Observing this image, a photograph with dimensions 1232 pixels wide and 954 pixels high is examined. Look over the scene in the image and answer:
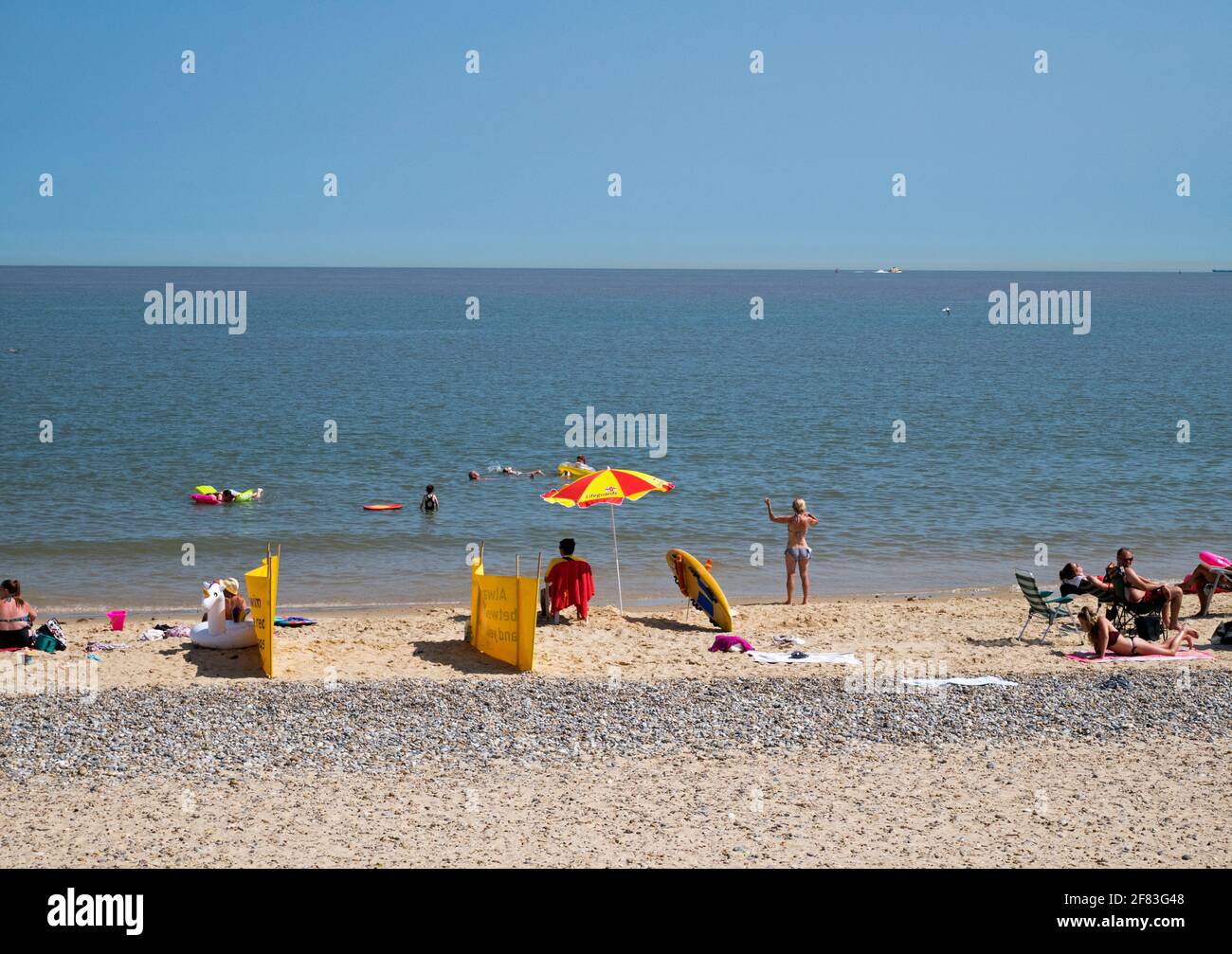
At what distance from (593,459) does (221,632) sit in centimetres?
2241

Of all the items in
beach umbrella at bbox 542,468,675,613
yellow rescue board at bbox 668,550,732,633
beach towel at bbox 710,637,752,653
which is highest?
beach umbrella at bbox 542,468,675,613

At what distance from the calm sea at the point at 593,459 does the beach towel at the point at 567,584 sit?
148 inches

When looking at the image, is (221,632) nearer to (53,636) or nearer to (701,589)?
(53,636)

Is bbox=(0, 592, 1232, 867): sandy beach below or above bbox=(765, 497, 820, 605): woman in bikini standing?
below

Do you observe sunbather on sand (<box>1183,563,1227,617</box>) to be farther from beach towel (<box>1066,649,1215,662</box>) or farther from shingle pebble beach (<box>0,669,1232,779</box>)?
shingle pebble beach (<box>0,669,1232,779</box>)

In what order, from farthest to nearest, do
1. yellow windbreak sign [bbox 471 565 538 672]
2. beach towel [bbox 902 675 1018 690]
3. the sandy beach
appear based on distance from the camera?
yellow windbreak sign [bbox 471 565 538 672] < beach towel [bbox 902 675 1018 690] < the sandy beach

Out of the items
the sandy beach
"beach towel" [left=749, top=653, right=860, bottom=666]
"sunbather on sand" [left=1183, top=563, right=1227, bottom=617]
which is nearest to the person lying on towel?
the sandy beach

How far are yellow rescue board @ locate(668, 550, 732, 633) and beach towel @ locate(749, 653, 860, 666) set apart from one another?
130 centimetres

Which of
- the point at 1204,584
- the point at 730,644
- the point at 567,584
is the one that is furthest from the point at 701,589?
the point at 1204,584

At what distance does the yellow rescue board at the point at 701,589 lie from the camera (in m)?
15.6

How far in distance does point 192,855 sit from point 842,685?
21.6 ft

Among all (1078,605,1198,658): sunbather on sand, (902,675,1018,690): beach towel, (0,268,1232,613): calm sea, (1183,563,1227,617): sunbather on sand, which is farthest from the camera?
(0,268,1232,613): calm sea

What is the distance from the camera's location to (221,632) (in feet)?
45.7

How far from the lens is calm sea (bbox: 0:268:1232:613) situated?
72.6ft
